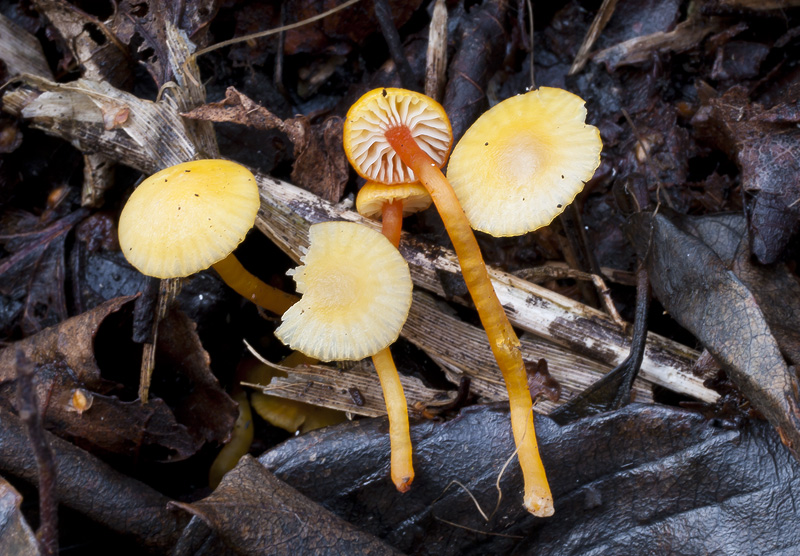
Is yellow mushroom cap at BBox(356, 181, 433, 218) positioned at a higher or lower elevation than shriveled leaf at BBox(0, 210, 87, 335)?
higher

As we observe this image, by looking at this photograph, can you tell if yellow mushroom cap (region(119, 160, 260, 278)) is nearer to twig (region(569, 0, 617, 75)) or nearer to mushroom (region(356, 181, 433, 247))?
mushroom (region(356, 181, 433, 247))

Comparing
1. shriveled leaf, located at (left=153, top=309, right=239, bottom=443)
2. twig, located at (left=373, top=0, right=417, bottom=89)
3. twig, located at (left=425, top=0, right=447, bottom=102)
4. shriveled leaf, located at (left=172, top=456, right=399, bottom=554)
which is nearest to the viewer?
shriveled leaf, located at (left=172, top=456, right=399, bottom=554)

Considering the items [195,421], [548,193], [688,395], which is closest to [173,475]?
[195,421]

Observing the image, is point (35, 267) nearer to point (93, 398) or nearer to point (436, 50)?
point (93, 398)

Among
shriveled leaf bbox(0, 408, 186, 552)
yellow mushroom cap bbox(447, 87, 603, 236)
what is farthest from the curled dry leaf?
shriveled leaf bbox(0, 408, 186, 552)

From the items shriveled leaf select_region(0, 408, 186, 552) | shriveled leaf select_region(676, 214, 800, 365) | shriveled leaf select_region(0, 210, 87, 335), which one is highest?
shriveled leaf select_region(676, 214, 800, 365)

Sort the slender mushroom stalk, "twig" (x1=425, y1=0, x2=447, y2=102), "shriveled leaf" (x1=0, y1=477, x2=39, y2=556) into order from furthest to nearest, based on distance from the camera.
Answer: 1. "twig" (x1=425, y1=0, x2=447, y2=102)
2. the slender mushroom stalk
3. "shriveled leaf" (x1=0, y1=477, x2=39, y2=556)

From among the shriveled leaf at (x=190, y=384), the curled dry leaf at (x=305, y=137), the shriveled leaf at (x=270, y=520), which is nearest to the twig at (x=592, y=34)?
the curled dry leaf at (x=305, y=137)

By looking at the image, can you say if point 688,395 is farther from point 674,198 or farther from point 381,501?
point 381,501
